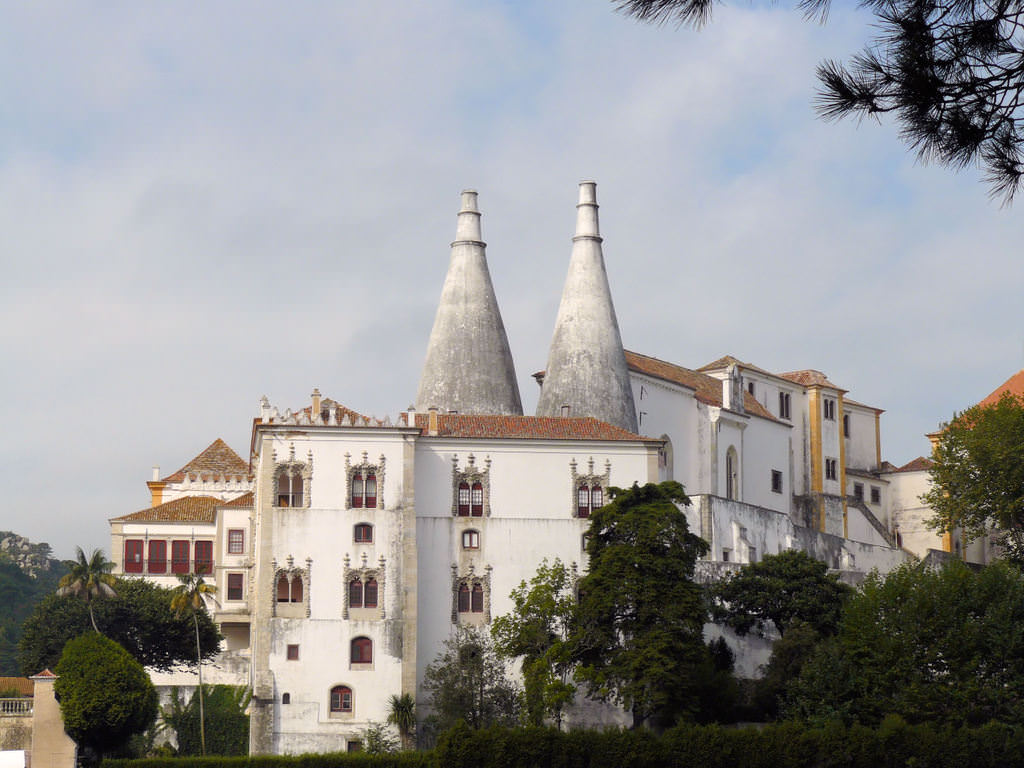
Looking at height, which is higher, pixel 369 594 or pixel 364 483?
pixel 364 483

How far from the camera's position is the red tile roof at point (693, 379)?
71.8 meters

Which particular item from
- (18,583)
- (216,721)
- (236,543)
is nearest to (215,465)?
(236,543)

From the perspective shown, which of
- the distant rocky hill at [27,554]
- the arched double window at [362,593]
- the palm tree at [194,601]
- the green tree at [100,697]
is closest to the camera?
the green tree at [100,697]

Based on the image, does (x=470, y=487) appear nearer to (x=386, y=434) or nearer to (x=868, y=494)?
(x=386, y=434)

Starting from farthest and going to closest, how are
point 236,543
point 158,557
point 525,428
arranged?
point 158,557 → point 236,543 → point 525,428

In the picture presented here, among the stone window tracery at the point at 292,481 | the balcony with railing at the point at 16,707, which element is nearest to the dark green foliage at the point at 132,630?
the balcony with railing at the point at 16,707

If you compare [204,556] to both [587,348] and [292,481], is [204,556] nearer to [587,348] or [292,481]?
[292,481]

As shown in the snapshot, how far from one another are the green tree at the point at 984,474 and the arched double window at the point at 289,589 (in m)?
29.7

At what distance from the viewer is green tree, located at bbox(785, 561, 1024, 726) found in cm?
5116

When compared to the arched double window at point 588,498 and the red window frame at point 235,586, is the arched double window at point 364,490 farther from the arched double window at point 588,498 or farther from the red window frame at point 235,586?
the red window frame at point 235,586

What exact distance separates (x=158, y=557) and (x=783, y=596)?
32.5 meters

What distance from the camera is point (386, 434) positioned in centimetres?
6006

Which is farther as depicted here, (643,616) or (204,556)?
(204,556)

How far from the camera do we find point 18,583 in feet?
392
